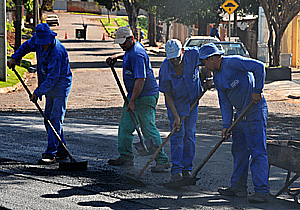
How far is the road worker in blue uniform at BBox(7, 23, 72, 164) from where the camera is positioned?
7574mm

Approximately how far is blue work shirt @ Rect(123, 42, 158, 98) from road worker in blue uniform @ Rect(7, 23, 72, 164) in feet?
3.26

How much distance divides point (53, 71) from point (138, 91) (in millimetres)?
1318

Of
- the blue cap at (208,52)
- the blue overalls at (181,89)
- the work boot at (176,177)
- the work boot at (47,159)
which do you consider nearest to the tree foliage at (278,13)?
the work boot at (47,159)

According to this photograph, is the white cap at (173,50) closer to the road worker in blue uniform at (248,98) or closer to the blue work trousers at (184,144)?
the road worker in blue uniform at (248,98)

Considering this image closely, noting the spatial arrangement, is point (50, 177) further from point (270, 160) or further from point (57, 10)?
point (57, 10)

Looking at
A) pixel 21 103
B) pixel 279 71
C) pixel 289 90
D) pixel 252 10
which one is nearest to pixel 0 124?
pixel 21 103

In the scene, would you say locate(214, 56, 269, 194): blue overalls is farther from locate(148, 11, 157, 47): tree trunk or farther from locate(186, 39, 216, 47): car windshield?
locate(148, 11, 157, 47): tree trunk

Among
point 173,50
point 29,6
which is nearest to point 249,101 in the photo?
point 173,50

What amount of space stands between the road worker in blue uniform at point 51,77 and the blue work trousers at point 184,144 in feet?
6.04

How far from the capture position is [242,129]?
5.94m

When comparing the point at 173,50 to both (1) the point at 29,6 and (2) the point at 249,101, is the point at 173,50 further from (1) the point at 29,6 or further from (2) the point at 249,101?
(1) the point at 29,6

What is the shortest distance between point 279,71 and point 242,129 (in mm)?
16750

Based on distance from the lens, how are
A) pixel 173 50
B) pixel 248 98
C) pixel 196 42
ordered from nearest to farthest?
pixel 248 98
pixel 173 50
pixel 196 42

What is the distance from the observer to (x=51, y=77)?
759 cm
